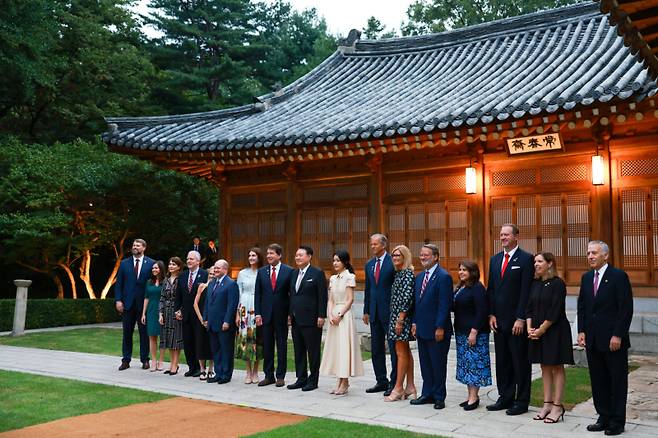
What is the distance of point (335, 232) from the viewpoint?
548 inches

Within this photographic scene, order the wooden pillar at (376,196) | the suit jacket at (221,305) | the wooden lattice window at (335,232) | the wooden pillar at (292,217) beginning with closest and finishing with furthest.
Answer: the suit jacket at (221,305)
the wooden pillar at (376,196)
the wooden lattice window at (335,232)
the wooden pillar at (292,217)

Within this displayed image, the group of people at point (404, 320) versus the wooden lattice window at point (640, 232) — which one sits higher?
the wooden lattice window at point (640, 232)

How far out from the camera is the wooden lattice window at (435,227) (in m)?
12.5

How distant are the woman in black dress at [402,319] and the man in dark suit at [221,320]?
2475 millimetres

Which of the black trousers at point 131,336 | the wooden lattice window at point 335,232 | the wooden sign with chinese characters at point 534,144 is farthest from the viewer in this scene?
the wooden lattice window at point 335,232

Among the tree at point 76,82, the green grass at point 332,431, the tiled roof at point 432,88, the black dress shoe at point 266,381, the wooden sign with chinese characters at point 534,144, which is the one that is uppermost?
the tree at point 76,82

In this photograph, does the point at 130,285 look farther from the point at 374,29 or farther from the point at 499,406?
the point at 374,29

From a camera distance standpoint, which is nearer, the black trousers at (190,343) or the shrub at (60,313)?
the black trousers at (190,343)

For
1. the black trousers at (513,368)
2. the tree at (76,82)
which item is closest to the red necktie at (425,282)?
the black trousers at (513,368)

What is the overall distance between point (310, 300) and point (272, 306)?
2.10 ft

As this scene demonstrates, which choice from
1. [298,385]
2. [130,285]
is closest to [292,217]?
[130,285]

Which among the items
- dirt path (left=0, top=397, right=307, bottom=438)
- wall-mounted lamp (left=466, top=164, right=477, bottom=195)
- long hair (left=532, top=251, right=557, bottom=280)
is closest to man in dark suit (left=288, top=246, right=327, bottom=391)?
dirt path (left=0, top=397, right=307, bottom=438)

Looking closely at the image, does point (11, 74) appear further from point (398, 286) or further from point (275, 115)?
point (398, 286)

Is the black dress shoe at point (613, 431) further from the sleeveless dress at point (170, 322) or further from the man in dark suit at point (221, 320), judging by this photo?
the sleeveless dress at point (170, 322)
